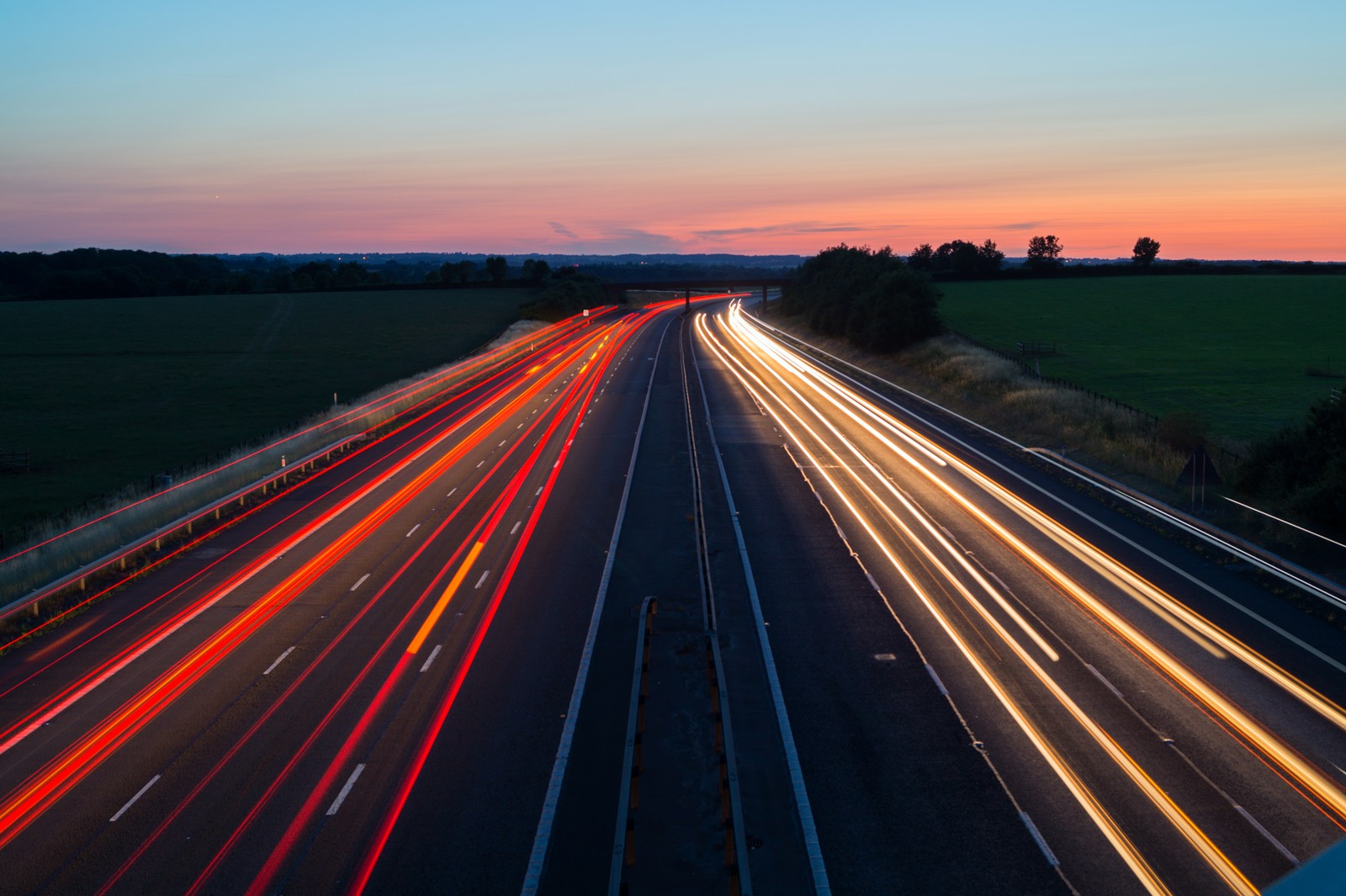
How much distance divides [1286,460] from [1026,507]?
7.22m

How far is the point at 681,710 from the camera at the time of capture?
50.4 feet

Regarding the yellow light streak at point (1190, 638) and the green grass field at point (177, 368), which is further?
the green grass field at point (177, 368)

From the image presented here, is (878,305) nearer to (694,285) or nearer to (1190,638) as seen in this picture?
(1190,638)

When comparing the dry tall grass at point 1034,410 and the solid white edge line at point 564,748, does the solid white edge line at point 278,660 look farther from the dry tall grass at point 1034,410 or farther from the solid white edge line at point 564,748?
the dry tall grass at point 1034,410

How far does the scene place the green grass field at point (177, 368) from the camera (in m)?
48.8

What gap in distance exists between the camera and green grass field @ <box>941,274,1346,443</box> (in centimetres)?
5303

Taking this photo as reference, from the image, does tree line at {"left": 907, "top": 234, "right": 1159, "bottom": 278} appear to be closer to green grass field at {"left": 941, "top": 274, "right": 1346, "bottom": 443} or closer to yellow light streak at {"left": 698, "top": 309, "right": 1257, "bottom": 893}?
green grass field at {"left": 941, "top": 274, "right": 1346, "bottom": 443}

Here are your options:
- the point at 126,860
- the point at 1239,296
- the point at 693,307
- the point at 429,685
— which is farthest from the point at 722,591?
the point at 693,307

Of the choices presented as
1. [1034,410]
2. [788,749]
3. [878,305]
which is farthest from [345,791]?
[878,305]

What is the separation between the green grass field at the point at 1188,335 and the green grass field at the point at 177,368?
171 ft

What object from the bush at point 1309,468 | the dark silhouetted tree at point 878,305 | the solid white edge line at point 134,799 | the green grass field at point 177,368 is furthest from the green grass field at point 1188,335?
the green grass field at point 177,368

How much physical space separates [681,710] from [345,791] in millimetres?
5254

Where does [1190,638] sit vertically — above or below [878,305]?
below

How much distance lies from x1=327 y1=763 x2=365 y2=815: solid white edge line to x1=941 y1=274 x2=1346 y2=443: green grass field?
39746 mm
